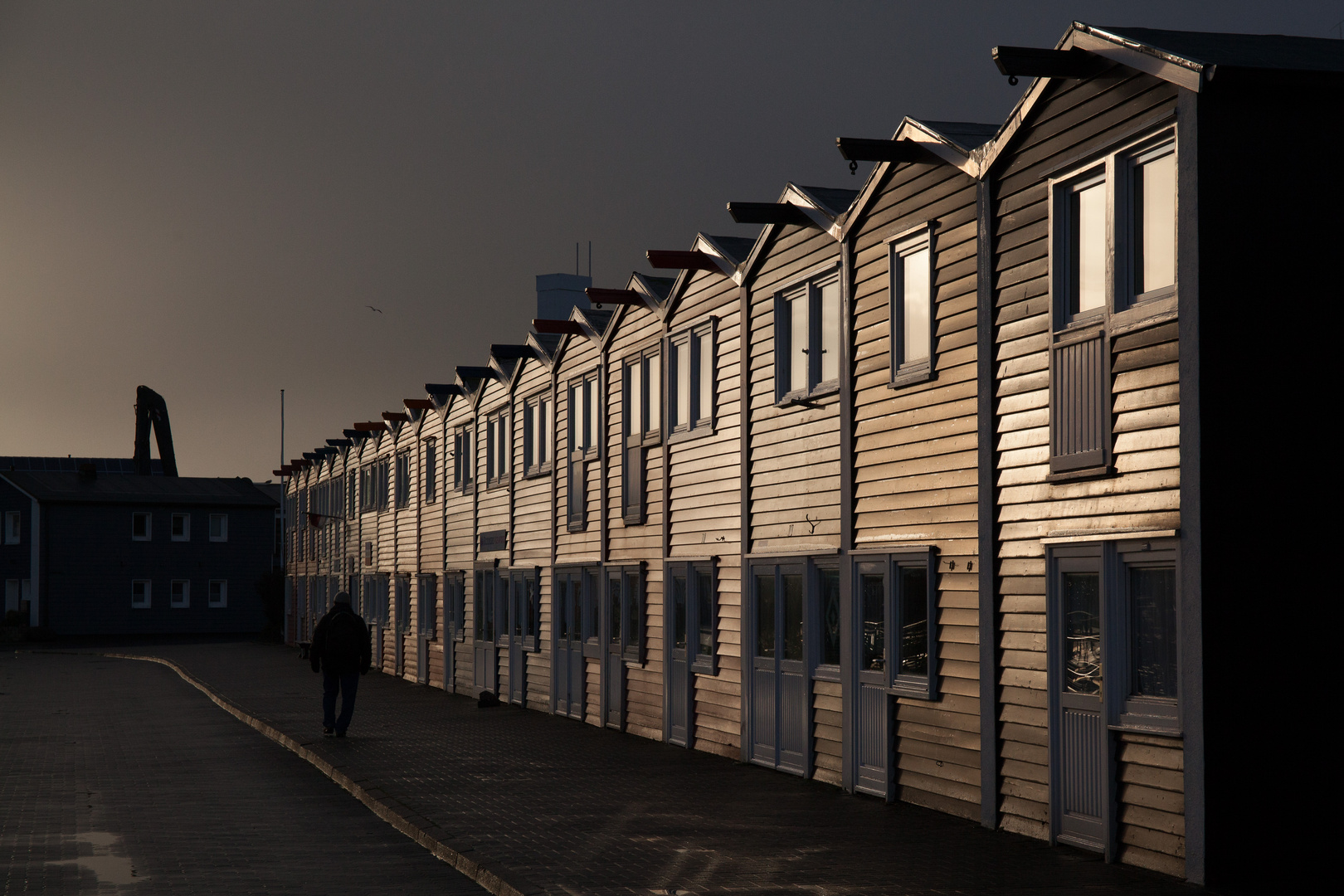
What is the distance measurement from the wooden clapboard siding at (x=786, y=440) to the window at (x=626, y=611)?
13.3 ft

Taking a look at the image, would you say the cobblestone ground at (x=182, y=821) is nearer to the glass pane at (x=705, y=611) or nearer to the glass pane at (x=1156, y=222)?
the glass pane at (x=705, y=611)

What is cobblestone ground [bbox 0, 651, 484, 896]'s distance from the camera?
9695 millimetres

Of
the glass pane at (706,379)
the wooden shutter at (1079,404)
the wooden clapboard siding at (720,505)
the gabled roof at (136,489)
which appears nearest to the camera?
the wooden shutter at (1079,404)

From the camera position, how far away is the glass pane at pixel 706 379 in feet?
59.1

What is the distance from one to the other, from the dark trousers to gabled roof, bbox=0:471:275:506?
49.0 meters

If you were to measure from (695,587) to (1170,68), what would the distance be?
1023cm

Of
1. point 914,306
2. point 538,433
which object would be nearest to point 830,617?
point 914,306

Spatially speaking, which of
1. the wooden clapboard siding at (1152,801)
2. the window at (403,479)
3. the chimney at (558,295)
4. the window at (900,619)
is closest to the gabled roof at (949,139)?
the window at (900,619)

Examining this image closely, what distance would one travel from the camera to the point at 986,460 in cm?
1150

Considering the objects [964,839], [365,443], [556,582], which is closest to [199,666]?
[365,443]

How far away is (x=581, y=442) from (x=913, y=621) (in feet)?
36.6

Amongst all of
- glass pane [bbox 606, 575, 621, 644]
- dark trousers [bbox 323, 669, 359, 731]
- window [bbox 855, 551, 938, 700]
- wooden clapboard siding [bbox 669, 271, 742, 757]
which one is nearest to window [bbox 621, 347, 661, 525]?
glass pane [bbox 606, 575, 621, 644]

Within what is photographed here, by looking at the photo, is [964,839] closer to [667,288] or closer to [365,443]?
[667,288]

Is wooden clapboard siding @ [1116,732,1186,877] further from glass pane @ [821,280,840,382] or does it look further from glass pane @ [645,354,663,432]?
glass pane @ [645,354,663,432]
